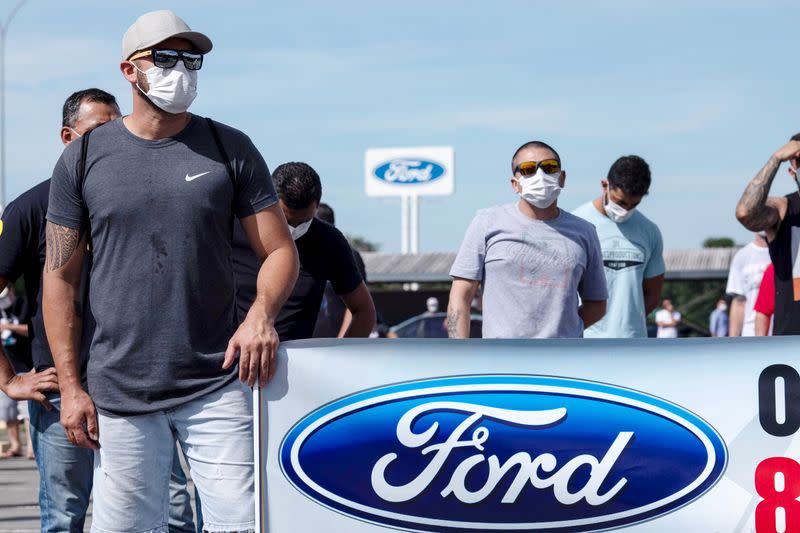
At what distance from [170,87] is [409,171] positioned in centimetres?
4902

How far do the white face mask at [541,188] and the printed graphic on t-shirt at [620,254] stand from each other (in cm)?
133

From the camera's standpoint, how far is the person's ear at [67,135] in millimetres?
4879

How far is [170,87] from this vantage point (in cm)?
383

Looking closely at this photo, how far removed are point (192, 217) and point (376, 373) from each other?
Result: 0.74 metres

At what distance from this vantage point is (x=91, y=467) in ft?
15.2

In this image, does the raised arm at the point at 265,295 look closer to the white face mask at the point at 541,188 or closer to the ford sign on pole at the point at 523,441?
the ford sign on pole at the point at 523,441

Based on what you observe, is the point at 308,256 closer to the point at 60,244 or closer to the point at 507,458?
the point at 60,244

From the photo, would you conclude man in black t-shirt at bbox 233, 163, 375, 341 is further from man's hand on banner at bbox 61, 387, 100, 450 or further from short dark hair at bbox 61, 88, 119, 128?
man's hand on banner at bbox 61, 387, 100, 450

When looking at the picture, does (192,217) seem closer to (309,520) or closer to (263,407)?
(263,407)

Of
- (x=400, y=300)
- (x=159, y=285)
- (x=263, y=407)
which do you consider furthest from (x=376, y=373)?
(x=400, y=300)

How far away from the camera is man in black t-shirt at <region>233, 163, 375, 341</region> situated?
5.42 m

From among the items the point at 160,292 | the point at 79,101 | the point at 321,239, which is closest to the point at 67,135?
the point at 79,101

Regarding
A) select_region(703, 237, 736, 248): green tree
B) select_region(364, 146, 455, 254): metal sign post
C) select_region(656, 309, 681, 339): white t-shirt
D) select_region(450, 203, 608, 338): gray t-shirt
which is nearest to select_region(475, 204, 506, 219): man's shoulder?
select_region(450, 203, 608, 338): gray t-shirt

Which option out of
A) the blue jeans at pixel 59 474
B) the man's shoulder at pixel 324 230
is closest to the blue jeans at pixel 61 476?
the blue jeans at pixel 59 474
